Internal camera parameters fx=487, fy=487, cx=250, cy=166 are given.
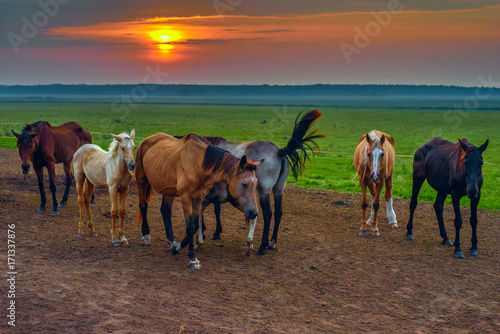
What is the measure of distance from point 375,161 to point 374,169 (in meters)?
0.18

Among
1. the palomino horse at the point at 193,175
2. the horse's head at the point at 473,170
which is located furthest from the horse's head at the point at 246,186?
the horse's head at the point at 473,170

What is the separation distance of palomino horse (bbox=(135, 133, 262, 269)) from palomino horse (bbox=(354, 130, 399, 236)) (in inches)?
122

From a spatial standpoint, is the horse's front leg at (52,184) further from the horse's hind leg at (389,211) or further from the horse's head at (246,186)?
the horse's hind leg at (389,211)

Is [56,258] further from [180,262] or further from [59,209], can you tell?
[59,209]

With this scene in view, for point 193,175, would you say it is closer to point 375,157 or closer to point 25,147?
point 375,157

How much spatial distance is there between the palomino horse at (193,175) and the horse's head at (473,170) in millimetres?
3793

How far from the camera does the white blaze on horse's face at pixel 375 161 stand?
31.6ft

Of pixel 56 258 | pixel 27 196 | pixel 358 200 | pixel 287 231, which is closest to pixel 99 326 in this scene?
pixel 56 258

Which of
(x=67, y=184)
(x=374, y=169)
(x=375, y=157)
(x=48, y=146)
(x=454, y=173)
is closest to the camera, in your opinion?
(x=454, y=173)

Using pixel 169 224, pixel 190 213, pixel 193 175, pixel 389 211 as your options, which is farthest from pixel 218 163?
pixel 389 211

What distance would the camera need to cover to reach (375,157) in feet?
32.2

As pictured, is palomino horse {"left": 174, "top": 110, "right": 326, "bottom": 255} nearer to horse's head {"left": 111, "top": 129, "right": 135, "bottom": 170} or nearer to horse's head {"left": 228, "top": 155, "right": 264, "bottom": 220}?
horse's head {"left": 228, "top": 155, "right": 264, "bottom": 220}

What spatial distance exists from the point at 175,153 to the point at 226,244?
2.15 metres

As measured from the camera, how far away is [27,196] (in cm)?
1245
